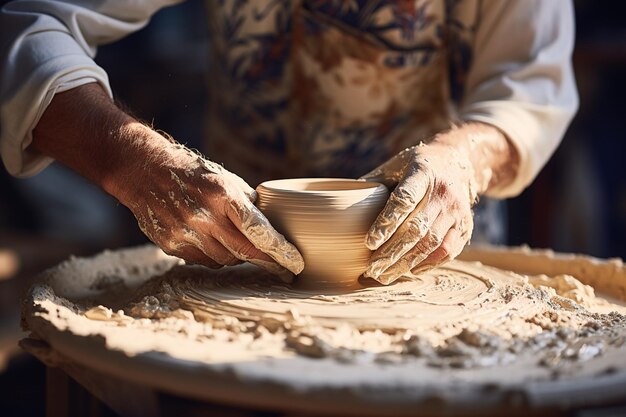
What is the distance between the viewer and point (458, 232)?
1410 mm

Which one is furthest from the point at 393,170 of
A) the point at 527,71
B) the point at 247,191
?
the point at 527,71

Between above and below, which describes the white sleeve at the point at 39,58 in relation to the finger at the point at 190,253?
above

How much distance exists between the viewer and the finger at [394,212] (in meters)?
1.28

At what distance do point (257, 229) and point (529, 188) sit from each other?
9.54ft

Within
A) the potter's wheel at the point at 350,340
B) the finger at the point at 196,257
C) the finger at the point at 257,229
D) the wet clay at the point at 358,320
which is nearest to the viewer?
the potter's wheel at the point at 350,340

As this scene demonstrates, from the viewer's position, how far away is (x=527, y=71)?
195 centimetres

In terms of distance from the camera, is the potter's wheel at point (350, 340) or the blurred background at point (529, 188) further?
the blurred background at point (529, 188)

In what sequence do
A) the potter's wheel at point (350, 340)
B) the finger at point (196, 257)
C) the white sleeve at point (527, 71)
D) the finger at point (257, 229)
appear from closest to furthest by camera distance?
1. the potter's wheel at point (350, 340)
2. the finger at point (257, 229)
3. the finger at point (196, 257)
4. the white sleeve at point (527, 71)

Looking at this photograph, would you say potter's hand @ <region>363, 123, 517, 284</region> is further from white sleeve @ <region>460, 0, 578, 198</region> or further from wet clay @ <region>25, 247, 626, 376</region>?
white sleeve @ <region>460, 0, 578, 198</region>

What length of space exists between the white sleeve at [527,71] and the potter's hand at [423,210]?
37cm

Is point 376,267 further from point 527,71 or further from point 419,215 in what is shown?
point 527,71

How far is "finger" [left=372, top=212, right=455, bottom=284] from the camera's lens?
133 cm

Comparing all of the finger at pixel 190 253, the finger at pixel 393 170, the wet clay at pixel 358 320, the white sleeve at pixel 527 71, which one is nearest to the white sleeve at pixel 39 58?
the wet clay at pixel 358 320

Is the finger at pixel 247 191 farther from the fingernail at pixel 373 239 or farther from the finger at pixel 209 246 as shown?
the fingernail at pixel 373 239
